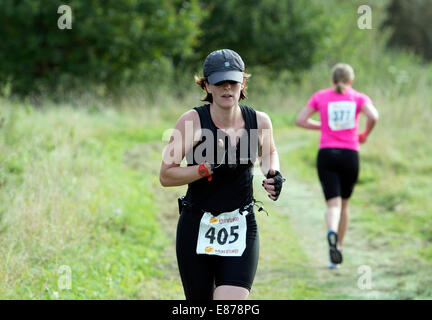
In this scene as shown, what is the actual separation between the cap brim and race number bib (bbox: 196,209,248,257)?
2.57ft

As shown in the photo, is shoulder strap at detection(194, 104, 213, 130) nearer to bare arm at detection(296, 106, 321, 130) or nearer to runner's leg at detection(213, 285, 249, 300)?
runner's leg at detection(213, 285, 249, 300)

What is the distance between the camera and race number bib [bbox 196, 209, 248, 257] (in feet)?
12.1

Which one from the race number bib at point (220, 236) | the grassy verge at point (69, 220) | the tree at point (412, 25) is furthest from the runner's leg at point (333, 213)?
the tree at point (412, 25)

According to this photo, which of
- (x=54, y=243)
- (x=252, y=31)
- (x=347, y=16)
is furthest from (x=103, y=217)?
(x=347, y=16)

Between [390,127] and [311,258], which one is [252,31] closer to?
[390,127]

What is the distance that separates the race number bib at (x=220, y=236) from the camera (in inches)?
145

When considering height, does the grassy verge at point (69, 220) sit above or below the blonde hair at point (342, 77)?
below

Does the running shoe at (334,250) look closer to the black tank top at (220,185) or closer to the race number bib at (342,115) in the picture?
the race number bib at (342,115)

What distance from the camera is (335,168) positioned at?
267 inches

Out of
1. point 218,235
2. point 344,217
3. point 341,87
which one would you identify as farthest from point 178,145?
point 344,217

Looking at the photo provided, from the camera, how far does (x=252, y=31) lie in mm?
23828

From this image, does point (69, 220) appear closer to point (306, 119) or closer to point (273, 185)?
point (306, 119)

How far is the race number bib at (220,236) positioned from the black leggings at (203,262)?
0.03 m
